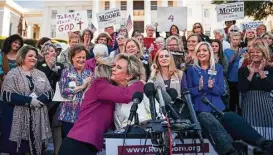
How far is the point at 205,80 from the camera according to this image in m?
5.79

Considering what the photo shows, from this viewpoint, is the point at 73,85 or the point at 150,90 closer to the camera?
the point at 150,90

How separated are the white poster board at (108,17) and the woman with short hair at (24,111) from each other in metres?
5.79

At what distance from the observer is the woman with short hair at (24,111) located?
5.84 metres

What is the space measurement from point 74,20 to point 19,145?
5.60 m

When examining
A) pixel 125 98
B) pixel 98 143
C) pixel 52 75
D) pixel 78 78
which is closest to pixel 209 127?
pixel 125 98

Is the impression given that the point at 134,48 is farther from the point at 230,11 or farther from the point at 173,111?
the point at 230,11

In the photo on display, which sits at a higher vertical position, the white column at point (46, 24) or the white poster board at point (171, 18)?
the white column at point (46, 24)

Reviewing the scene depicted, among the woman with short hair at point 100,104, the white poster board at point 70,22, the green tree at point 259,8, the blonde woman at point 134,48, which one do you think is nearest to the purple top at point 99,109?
the woman with short hair at point 100,104

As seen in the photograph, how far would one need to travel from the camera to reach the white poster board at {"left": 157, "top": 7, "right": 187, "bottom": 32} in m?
11.2

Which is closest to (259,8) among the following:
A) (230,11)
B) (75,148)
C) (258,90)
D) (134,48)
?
(230,11)

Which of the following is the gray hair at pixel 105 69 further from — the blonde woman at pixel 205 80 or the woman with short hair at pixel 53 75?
the woman with short hair at pixel 53 75

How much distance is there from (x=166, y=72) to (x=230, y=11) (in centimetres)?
658

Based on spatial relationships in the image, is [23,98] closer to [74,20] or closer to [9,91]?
[9,91]

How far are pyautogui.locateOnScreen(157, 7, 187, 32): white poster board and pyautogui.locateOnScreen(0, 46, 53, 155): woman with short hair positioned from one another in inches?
225
